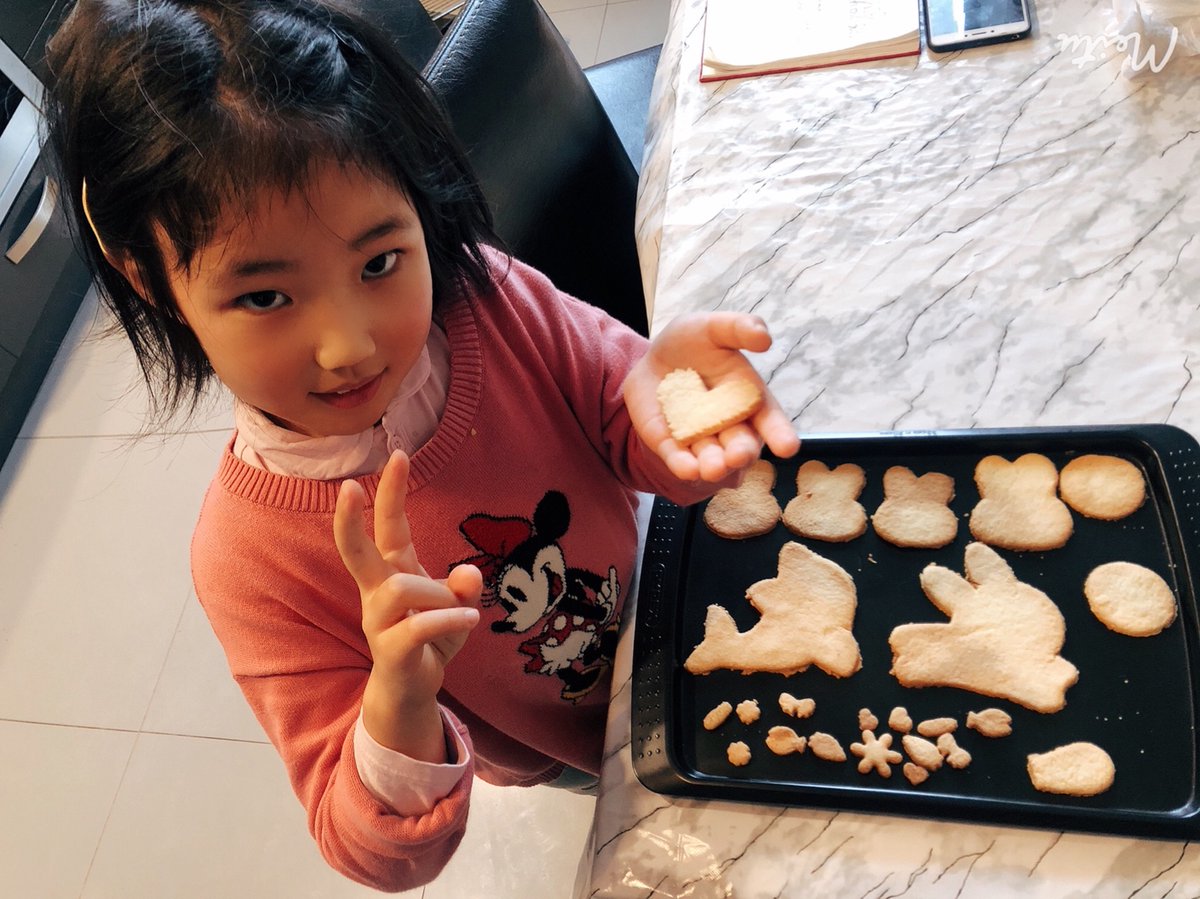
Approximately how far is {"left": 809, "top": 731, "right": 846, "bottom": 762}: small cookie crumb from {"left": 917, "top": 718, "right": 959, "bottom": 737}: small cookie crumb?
61 mm

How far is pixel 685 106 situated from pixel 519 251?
0.97 ft

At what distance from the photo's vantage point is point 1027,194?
0.94 m

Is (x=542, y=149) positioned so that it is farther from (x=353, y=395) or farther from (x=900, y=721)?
(x=900, y=721)

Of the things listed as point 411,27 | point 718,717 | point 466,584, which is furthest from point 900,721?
point 411,27

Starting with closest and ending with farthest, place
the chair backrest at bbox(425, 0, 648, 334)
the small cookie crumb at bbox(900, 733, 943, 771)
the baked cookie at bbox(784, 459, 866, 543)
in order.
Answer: the small cookie crumb at bbox(900, 733, 943, 771)
the baked cookie at bbox(784, 459, 866, 543)
the chair backrest at bbox(425, 0, 648, 334)

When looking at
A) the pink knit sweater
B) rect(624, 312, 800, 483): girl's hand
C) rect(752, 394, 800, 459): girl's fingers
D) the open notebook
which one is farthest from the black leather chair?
rect(752, 394, 800, 459): girl's fingers

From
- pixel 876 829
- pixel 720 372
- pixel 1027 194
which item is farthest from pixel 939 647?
pixel 1027 194

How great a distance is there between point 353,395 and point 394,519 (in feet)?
0.33

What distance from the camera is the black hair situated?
524 mm

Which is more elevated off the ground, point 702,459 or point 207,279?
point 207,279

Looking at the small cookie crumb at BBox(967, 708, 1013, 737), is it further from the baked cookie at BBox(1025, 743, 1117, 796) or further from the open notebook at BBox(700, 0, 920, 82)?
the open notebook at BBox(700, 0, 920, 82)

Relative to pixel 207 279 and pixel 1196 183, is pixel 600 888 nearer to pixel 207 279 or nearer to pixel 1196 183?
pixel 207 279

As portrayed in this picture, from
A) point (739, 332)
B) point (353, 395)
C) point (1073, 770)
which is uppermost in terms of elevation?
point (353, 395)

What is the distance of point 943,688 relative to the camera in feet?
2.16
